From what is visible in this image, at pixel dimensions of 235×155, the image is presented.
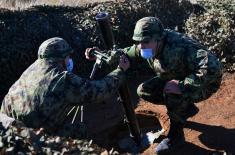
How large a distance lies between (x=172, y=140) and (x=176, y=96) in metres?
0.68

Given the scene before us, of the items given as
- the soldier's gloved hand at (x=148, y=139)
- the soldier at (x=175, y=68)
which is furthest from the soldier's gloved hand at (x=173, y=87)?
the soldier's gloved hand at (x=148, y=139)

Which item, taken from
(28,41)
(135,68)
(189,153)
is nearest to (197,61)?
(189,153)

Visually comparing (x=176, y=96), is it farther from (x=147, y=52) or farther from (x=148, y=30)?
(x=148, y=30)

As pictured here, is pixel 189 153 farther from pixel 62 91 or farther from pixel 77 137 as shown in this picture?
pixel 62 91

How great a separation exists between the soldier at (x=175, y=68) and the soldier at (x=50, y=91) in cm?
81

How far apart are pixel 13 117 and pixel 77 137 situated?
0.84 metres

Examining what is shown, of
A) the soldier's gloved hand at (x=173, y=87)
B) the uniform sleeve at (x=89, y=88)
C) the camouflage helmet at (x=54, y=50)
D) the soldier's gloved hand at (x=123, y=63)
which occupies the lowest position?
the soldier's gloved hand at (x=173, y=87)

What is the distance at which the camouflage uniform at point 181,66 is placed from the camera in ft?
21.6

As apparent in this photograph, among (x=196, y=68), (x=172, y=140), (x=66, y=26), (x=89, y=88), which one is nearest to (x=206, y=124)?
(x=172, y=140)

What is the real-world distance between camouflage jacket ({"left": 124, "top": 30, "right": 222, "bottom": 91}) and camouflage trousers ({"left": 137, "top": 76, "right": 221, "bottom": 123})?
0.19 m

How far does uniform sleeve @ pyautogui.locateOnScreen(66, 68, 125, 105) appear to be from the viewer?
616 cm

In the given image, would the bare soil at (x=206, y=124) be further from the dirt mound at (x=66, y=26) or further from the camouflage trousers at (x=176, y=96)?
the dirt mound at (x=66, y=26)

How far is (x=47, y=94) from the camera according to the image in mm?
6117

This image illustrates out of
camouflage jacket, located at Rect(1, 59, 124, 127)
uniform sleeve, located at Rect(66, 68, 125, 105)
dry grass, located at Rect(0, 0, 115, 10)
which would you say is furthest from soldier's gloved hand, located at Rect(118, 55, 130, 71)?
dry grass, located at Rect(0, 0, 115, 10)
